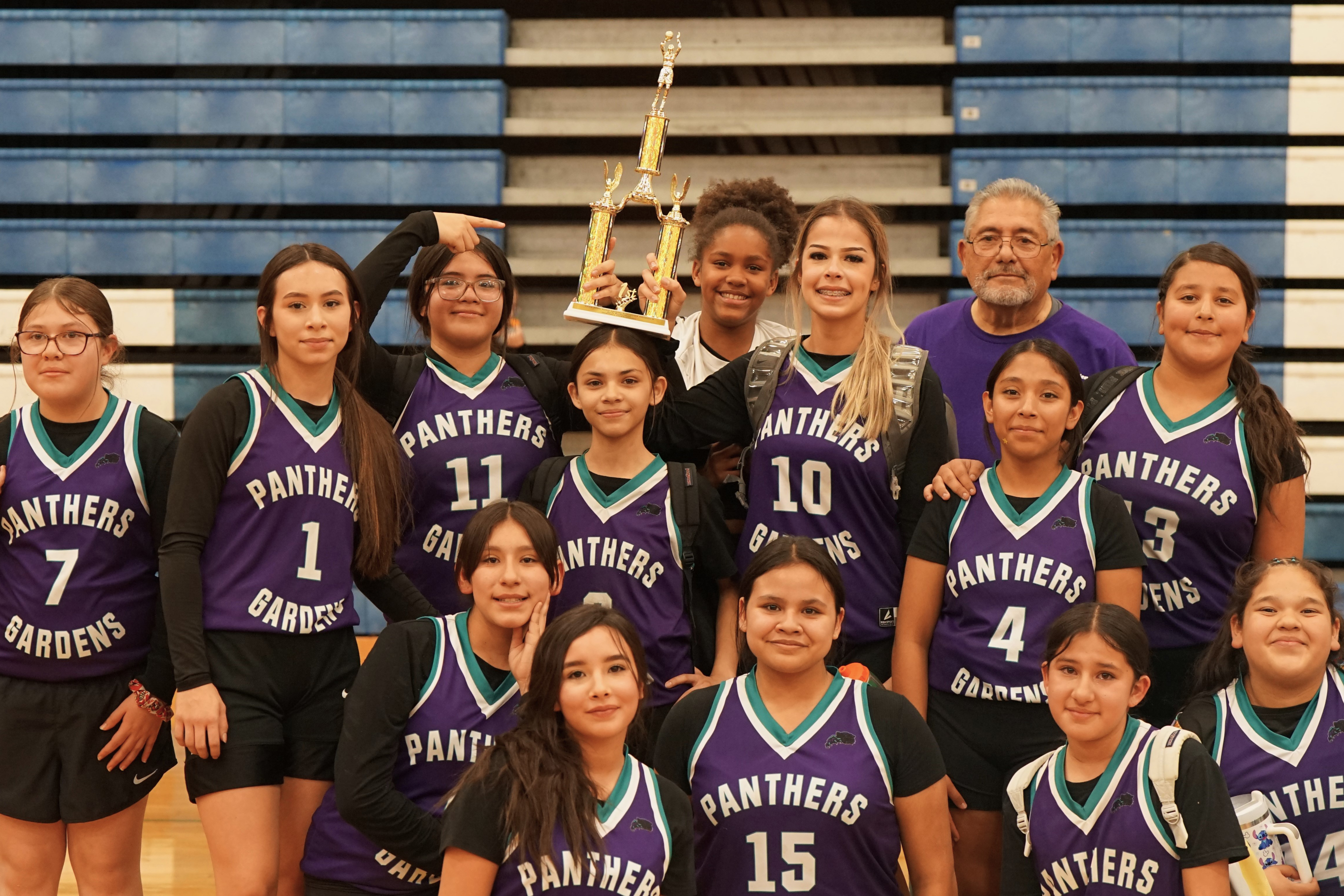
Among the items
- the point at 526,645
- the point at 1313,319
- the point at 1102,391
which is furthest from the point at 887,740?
the point at 1313,319

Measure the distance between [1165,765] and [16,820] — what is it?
1.85 metres

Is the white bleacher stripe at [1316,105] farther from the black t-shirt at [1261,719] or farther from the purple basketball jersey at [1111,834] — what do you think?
the purple basketball jersey at [1111,834]

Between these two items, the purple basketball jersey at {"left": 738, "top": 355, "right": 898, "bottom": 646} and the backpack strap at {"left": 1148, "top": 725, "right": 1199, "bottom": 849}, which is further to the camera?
the purple basketball jersey at {"left": 738, "top": 355, "right": 898, "bottom": 646}

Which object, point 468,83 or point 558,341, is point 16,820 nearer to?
point 558,341

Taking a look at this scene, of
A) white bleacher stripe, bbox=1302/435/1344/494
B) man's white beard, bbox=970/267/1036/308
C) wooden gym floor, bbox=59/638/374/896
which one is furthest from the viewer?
white bleacher stripe, bbox=1302/435/1344/494

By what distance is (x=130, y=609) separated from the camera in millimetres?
2152

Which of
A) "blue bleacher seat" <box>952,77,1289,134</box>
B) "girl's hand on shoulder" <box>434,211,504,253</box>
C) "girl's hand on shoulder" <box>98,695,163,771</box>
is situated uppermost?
"blue bleacher seat" <box>952,77,1289,134</box>

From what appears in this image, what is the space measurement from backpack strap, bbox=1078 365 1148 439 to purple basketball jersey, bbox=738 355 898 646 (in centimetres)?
38

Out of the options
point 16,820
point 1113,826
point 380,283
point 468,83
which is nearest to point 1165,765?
point 1113,826

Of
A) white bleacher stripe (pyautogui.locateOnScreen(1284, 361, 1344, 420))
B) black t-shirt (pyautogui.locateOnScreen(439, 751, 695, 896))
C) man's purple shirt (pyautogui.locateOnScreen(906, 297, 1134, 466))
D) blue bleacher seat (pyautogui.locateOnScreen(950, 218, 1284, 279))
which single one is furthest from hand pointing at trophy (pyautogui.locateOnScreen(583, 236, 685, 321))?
white bleacher stripe (pyautogui.locateOnScreen(1284, 361, 1344, 420))

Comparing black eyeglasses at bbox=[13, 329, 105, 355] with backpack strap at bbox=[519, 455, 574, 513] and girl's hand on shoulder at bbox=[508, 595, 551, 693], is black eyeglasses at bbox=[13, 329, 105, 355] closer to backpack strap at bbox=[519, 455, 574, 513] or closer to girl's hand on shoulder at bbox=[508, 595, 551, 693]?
backpack strap at bbox=[519, 455, 574, 513]

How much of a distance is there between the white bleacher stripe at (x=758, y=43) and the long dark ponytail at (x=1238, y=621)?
441 centimetres

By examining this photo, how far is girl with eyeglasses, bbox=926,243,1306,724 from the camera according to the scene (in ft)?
7.11

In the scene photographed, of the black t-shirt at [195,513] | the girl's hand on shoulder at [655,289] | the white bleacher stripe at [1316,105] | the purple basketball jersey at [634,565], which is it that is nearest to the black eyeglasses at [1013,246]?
the girl's hand on shoulder at [655,289]
